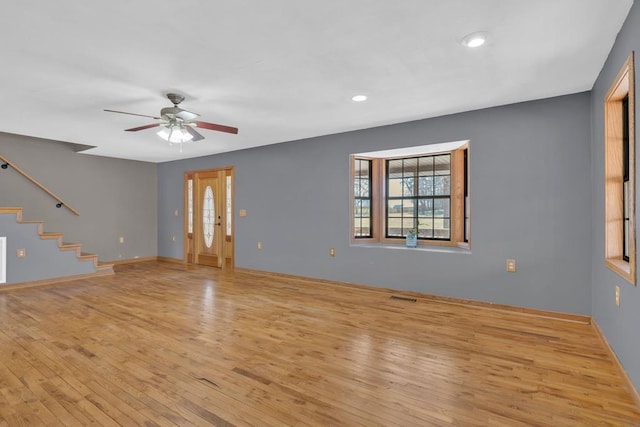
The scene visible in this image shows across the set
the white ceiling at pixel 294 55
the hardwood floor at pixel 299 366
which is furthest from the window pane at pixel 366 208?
the hardwood floor at pixel 299 366

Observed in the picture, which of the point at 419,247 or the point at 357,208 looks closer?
the point at 419,247

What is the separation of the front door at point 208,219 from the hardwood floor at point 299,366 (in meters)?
2.79

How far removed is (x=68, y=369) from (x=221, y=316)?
143 cm

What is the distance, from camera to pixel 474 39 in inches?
91.3

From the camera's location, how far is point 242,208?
6395 millimetres

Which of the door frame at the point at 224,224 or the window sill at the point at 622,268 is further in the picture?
the door frame at the point at 224,224

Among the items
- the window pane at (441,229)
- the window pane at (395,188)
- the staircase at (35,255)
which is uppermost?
the window pane at (395,188)

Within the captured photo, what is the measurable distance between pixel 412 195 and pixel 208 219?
170 inches

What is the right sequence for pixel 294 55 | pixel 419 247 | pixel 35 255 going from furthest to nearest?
pixel 35 255, pixel 419 247, pixel 294 55

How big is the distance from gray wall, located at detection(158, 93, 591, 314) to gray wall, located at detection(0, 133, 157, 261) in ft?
13.4

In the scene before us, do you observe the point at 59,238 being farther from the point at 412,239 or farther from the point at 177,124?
the point at 412,239

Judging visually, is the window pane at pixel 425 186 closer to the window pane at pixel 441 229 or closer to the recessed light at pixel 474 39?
the window pane at pixel 441 229

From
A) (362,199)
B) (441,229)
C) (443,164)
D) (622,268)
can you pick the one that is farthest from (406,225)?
(622,268)

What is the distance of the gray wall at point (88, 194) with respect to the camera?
596 centimetres
